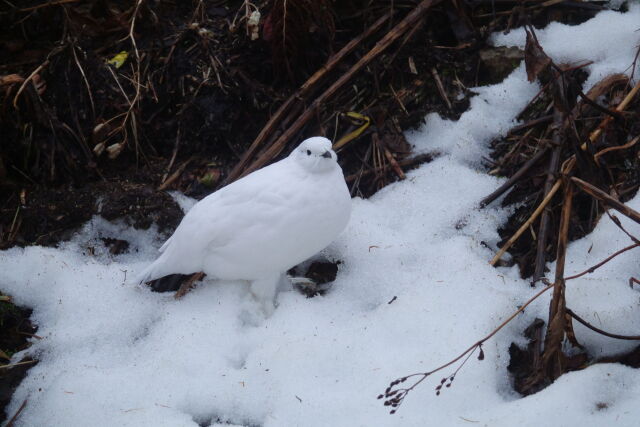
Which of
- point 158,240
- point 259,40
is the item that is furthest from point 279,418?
point 259,40

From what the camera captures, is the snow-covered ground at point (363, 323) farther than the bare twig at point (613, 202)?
Yes

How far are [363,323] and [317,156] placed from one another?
705 mm

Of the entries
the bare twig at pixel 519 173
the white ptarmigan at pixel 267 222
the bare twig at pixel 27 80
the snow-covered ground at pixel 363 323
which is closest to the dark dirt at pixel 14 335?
the snow-covered ground at pixel 363 323

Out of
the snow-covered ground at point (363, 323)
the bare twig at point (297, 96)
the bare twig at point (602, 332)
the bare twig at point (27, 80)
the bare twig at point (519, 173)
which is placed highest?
the bare twig at point (27, 80)

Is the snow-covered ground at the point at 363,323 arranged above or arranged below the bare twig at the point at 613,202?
below

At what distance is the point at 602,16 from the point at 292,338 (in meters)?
2.29

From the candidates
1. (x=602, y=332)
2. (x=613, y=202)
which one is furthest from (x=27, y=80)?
(x=602, y=332)

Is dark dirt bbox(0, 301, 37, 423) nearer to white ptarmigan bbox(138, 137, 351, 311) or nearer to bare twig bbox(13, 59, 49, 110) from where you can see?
white ptarmigan bbox(138, 137, 351, 311)

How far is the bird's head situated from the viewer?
8.09ft

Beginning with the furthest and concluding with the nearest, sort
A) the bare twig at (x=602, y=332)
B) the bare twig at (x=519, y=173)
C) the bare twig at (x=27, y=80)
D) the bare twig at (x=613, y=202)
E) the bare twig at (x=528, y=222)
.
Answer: the bare twig at (x=27, y=80), the bare twig at (x=519, y=173), the bare twig at (x=528, y=222), the bare twig at (x=602, y=332), the bare twig at (x=613, y=202)

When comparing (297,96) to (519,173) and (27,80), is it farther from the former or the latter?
(27,80)

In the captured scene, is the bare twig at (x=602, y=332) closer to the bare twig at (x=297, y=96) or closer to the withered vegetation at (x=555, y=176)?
the withered vegetation at (x=555, y=176)

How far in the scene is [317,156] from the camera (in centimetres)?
247

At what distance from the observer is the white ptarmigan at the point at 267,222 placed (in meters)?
2.45
